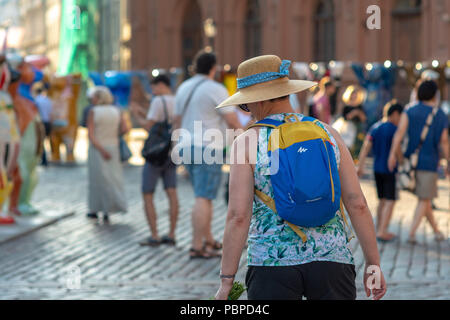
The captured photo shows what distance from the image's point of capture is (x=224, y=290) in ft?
13.3

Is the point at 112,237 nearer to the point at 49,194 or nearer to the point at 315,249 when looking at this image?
the point at 49,194

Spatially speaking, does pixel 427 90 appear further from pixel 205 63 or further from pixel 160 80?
pixel 160 80

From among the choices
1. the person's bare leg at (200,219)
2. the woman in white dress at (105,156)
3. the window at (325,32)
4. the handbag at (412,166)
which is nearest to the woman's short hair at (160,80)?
the person's bare leg at (200,219)

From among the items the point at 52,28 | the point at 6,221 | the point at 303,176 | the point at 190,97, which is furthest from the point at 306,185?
the point at 52,28

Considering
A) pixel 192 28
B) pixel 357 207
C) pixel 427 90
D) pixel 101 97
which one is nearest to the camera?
pixel 357 207

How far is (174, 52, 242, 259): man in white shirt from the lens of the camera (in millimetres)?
8953

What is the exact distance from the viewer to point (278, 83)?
13.6 ft

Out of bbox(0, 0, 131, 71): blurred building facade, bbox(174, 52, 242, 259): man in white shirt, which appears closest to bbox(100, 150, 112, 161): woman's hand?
bbox(0, 0, 131, 71): blurred building facade

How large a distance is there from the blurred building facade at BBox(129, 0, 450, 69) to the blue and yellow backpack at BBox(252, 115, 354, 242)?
24.9m

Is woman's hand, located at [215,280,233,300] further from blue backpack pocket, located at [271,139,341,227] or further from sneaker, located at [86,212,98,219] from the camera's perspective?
sneaker, located at [86,212,98,219]

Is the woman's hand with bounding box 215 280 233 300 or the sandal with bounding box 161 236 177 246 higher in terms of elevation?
the woman's hand with bounding box 215 280 233 300

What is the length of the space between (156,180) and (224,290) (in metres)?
6.27

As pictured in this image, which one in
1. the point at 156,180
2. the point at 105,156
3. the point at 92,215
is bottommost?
the point at 92,215

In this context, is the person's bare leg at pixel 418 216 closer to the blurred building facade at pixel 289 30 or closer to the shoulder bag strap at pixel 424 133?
the shoulder bag strap at pixel 424 133
